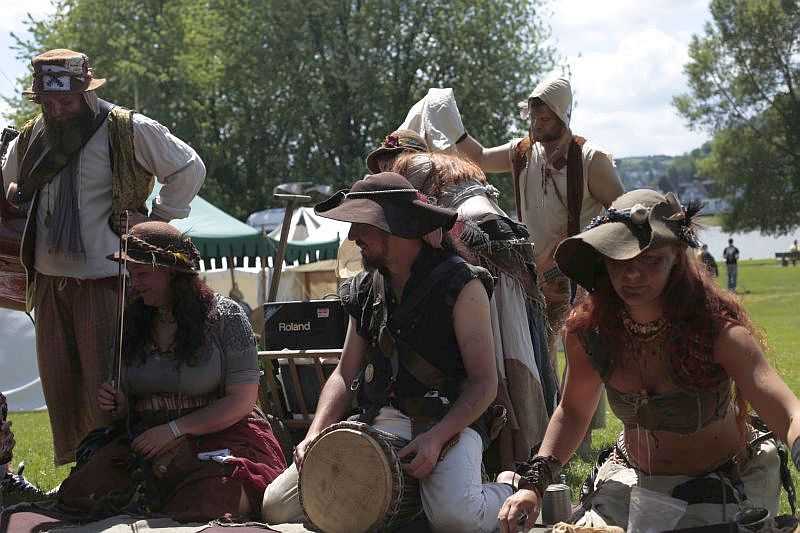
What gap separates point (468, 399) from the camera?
413 cm

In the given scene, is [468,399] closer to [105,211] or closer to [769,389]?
[769,389]

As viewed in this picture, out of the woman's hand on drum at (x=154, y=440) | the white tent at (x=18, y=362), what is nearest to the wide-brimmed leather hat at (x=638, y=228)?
the woman's hand on drum at (x=154, y=440)

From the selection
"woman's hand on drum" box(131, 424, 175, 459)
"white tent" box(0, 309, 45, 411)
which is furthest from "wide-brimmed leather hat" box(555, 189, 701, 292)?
"white tent" box(0, 309, 45, 411)

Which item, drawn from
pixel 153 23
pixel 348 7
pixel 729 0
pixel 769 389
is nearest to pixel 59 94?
pixel 769 389

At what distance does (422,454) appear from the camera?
4.01 meters

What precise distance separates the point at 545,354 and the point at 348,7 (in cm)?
3150

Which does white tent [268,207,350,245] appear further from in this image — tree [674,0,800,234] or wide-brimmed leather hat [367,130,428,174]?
tree [674,0,800,234]

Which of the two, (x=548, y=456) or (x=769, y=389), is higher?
(x=769, y=389)

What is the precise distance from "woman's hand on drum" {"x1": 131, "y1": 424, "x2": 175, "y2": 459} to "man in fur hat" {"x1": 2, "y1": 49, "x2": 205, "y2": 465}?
67 centimetres

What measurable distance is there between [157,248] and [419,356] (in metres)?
1.13

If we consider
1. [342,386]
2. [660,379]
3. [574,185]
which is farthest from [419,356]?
[574,185]

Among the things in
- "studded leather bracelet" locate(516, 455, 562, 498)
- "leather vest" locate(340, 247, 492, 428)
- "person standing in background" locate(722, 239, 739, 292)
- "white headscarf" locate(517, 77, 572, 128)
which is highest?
"white headscarf" locate(517, 77, 572, 128)

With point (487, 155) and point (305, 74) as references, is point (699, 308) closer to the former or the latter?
point (487, 155)

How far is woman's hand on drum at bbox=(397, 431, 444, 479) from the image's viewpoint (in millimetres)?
4008
